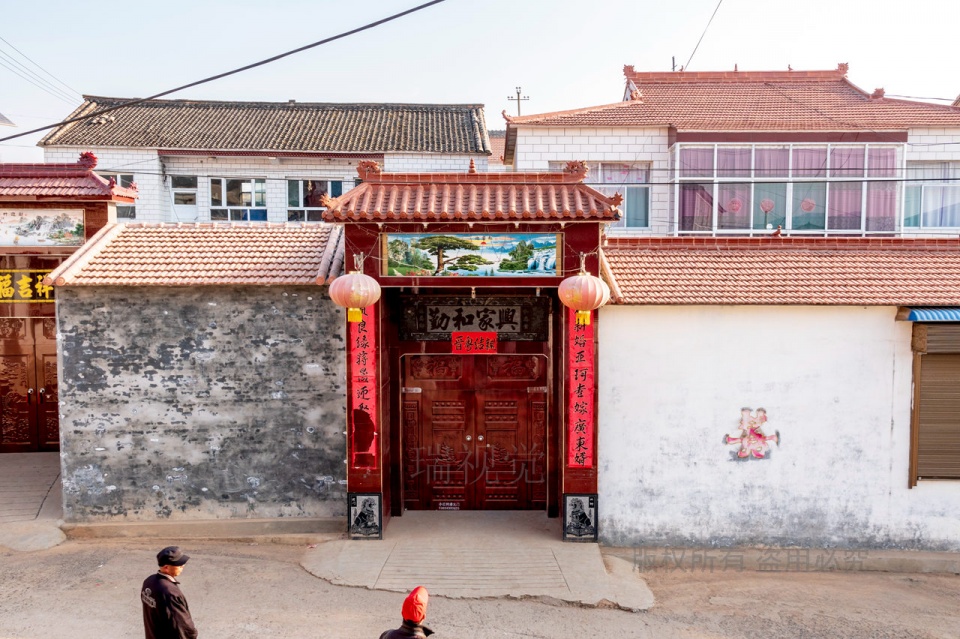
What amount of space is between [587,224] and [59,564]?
6.99m

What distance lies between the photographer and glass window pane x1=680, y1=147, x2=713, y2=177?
51.9ft

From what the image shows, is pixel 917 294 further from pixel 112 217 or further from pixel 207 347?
pixel 112 217

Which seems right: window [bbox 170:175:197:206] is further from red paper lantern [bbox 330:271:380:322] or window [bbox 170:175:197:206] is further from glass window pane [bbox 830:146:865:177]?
glass window pane [bbox 830:146:865:177]

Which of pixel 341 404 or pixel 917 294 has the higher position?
pixel 917 294

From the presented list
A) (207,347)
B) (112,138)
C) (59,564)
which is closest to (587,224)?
(207,347)

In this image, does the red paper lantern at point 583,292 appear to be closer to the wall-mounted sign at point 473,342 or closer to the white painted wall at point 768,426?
the white painted wall at point 768,426

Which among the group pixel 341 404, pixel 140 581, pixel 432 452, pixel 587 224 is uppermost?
pixel 587 224

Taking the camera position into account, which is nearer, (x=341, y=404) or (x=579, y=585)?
(x=579, y=585)

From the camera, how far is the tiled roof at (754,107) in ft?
51.4

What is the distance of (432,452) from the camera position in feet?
32.1

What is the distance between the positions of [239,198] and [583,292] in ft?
48.6

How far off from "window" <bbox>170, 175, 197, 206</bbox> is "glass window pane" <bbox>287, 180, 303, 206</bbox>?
100 inches

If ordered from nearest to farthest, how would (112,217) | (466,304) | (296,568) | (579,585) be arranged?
(579,585), (296,568), (466,304), (112,217)

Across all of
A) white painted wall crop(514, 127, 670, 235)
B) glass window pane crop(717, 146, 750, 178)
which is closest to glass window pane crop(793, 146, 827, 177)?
glass window pane crop(717, 146, 750, 178)
